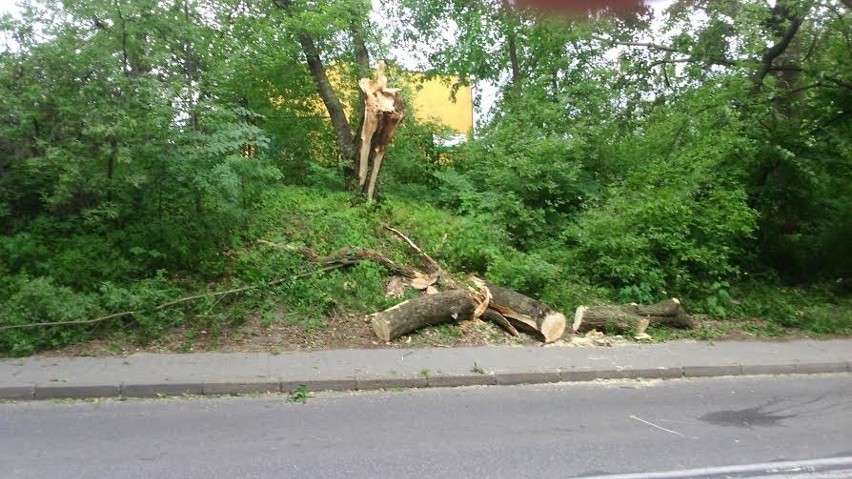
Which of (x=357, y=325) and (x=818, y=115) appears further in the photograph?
(x=818, y=115)

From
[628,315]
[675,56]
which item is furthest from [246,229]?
[675,56]

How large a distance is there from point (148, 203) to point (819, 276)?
1326cm

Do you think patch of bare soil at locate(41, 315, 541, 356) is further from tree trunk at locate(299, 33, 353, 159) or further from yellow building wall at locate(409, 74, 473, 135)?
yellow building wall at locate(409, 74, 473, 135)

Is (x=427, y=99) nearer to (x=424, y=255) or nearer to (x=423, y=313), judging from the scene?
(x=424, y=255)

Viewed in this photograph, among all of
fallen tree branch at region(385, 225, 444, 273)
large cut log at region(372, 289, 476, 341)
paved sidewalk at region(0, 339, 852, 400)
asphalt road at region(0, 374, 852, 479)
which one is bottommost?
asphalt road at region(0, 374, 852, 479)

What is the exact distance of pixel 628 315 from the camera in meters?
10.7

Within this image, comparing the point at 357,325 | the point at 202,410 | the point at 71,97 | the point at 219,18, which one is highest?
the point at 219,18

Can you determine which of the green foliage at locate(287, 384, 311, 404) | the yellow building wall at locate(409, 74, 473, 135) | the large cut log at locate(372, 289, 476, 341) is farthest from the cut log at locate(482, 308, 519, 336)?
the yellow building wall at locate(409, 74, 473, 135)

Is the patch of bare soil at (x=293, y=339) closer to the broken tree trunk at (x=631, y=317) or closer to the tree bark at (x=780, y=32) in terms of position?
the broken tree trunk at (x=631, y=317)

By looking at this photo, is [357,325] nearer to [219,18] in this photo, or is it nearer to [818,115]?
[219,18]

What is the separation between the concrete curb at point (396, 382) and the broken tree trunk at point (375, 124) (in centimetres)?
703

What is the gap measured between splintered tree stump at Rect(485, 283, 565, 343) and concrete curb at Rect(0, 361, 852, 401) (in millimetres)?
1611

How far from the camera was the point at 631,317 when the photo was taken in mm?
10648

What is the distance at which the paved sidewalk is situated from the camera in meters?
7.47
